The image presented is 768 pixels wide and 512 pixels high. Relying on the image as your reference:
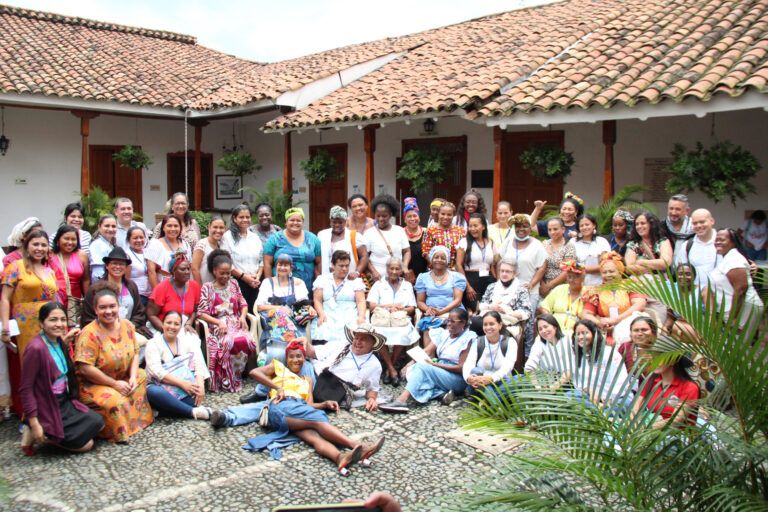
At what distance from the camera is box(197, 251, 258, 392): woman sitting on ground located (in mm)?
6836

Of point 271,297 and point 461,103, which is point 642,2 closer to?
point 461,103

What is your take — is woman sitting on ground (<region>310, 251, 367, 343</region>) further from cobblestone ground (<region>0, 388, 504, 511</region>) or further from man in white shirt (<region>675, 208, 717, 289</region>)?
man in white shirt (<region>675, 208, 717, 289</region>)

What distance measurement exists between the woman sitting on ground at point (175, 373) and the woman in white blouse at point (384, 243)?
2.25 m

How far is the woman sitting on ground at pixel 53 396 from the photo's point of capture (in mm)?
5102

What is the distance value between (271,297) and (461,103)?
14.4 ft

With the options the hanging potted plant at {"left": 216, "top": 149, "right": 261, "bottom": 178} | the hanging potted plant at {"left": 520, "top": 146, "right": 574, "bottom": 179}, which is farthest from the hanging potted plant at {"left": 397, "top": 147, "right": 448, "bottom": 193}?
the hanging potted plant at {"left": 216, "top": 149, "right": 261, "bottom": 178}

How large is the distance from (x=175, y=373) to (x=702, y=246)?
192 inches

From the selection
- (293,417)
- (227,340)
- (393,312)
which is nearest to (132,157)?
(227,340)

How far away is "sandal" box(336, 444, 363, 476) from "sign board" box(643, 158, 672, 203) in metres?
6.52

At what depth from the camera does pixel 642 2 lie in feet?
39.7

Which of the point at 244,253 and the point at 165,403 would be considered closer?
the point at 165,403

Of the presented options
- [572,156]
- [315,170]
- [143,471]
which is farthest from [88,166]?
[143,471]

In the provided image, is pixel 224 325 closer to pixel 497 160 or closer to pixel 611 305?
pixel 611 305

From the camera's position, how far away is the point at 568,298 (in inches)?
269
